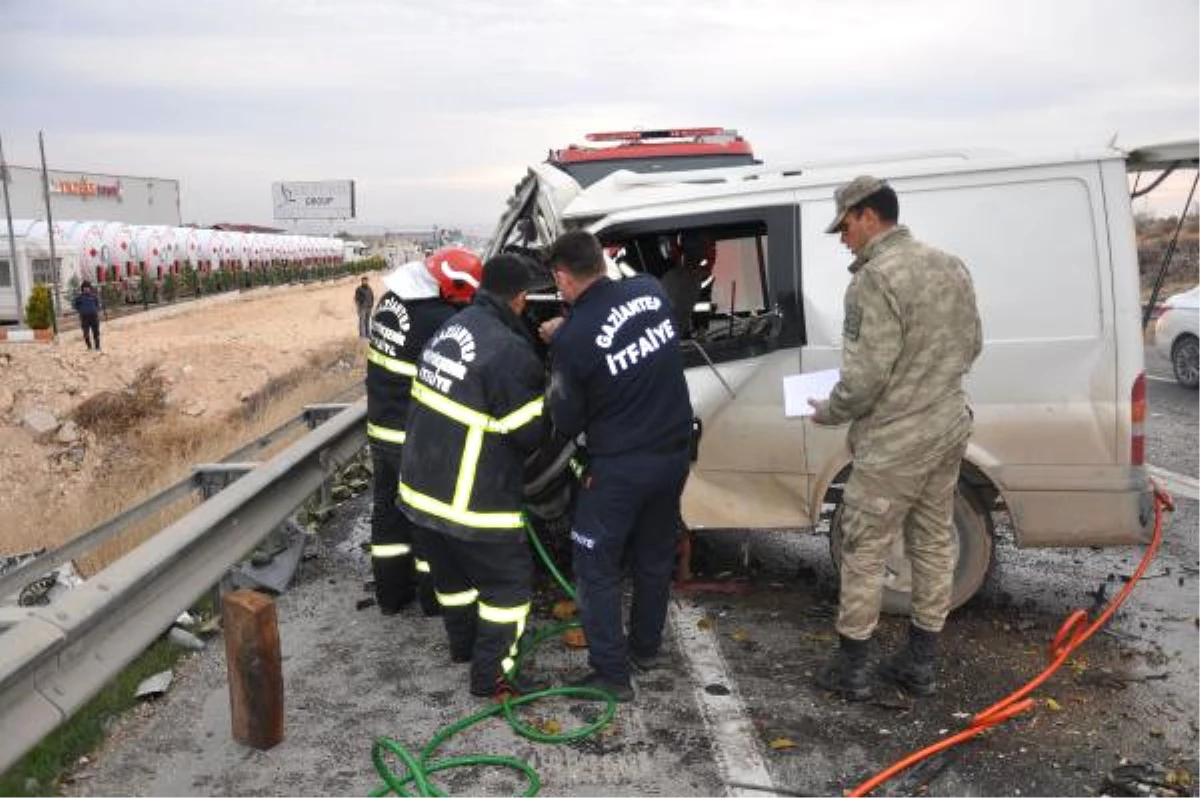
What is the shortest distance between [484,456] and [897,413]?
1.56m

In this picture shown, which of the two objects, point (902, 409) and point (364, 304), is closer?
point (902, 409)

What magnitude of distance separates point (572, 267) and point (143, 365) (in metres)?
18.0

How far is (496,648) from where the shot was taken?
396cm

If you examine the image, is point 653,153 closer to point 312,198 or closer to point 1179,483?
point 1179,483

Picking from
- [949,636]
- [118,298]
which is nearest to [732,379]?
[949,636]

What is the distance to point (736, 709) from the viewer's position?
12.7 feet

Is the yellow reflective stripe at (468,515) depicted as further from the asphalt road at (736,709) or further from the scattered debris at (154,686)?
the scattered debris at (154,686)

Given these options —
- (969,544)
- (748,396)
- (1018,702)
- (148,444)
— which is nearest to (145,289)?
(148,444)

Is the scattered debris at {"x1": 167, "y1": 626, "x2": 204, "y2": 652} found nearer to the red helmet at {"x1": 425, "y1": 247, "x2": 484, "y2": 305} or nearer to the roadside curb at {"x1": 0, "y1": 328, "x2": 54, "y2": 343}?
the red helmet at {"x1": 425, "y1": 247, "x2": 484, "y2": 305}

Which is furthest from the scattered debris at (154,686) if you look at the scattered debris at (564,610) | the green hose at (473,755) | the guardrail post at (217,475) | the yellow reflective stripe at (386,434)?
the scattered debris at (564,610)

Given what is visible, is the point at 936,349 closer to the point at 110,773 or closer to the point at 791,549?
the point at 791,549

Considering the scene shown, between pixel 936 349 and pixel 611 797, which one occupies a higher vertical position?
pixel 936 349

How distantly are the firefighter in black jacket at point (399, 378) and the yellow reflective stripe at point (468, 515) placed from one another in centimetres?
86

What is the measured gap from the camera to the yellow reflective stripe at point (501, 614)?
156 inches
